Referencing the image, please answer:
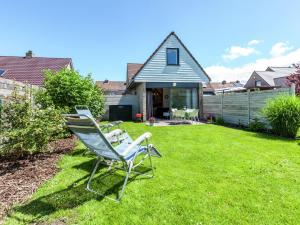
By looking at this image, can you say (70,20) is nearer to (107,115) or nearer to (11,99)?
(107,115)

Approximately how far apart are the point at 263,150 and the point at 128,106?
12356 millimetres

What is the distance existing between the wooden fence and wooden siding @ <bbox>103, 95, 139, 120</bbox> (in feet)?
17.6

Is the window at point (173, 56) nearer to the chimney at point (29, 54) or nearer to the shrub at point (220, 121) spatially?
the shrub at point (220, 121)

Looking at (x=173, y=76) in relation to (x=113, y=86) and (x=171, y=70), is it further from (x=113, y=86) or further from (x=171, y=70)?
(x=113, y=86)

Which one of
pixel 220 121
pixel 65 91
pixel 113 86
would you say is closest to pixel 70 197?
pixel 65 91

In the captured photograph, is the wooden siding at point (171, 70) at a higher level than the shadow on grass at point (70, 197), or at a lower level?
higher

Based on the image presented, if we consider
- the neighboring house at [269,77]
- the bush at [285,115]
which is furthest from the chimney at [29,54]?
the neighboring house at [269,77]

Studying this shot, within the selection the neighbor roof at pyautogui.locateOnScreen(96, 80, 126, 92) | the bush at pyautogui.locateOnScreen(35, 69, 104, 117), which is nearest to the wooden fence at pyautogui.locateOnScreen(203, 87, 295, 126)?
the bush at pyautogui.locateOnScreen(35, 69, 104, 117)

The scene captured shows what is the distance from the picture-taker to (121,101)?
18047 millimetres

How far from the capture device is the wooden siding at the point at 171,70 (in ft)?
52.7

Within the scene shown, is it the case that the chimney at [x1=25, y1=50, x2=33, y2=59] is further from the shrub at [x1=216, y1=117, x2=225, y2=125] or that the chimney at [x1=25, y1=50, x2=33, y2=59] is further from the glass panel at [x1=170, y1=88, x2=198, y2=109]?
the shrub at [x1=216, y1=117, x2=225, y2=125]

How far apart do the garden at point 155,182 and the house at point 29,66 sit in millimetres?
15692

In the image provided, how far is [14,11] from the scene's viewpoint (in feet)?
36.9

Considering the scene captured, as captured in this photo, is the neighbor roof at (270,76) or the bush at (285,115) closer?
the bush at (285,115)
